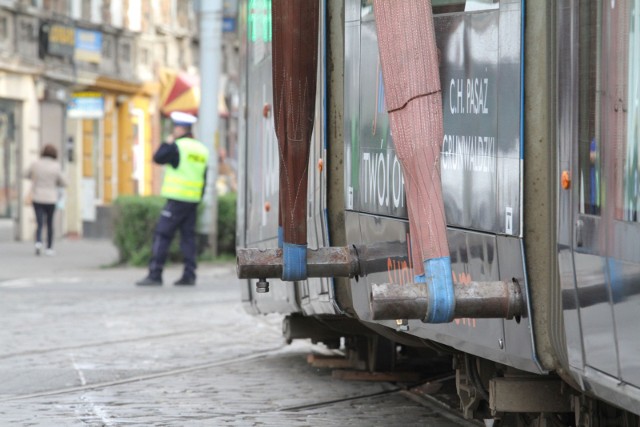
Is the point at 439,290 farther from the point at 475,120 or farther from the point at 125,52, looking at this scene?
the point at 125,52

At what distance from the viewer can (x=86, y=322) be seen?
44.0 ft

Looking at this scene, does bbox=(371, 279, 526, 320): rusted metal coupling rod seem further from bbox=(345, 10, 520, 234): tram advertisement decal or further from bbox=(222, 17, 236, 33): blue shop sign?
bbox=(222, 17, 236, 33): blue shop sign

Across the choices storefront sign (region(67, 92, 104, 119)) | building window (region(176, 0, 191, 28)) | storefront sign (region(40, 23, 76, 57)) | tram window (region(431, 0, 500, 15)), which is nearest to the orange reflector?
tram window (region(431, 0, 500, 15))

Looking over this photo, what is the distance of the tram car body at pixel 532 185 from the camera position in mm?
4113

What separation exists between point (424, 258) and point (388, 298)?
0.48ft

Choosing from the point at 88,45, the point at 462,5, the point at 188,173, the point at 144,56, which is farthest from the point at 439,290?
the point at 144,56

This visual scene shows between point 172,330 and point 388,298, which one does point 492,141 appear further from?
point 172,330

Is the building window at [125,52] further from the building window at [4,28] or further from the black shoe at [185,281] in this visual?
the black shoe at [185,281]

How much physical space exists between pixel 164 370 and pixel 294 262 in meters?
4.95

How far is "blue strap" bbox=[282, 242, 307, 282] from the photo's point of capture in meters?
5.32

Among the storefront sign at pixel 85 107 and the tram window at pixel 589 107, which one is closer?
the tram window at pixel 589 107

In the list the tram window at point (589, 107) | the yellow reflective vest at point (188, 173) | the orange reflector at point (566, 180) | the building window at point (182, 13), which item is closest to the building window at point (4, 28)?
the building window at point (182, 13)

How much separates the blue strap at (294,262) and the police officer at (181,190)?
11559 mm

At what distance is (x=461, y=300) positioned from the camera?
4.43 m
